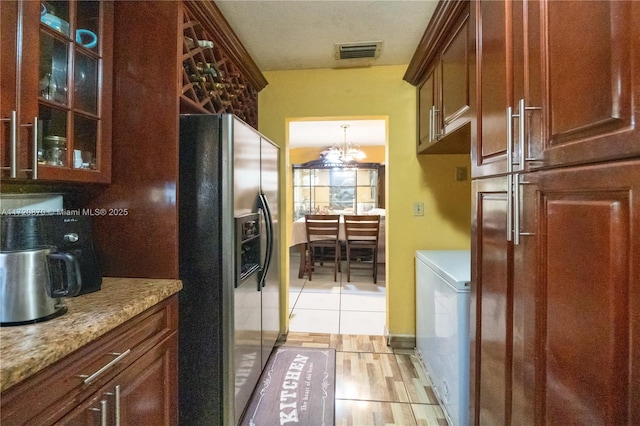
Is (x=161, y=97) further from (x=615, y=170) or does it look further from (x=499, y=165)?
(x=615, y=170)

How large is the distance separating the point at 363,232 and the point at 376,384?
93.6 inches

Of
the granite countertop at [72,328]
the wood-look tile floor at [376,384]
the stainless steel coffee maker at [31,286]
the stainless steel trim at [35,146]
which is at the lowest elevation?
the wood-look tile floor at [376,384]

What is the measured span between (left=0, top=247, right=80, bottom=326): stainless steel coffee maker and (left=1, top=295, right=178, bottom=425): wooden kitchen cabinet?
0.19 m

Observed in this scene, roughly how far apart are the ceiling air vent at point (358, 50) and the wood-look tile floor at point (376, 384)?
2.35 metres

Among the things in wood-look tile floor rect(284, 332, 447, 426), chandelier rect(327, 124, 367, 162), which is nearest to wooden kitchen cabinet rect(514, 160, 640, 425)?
wood-look tile floor rect(284, 332, 447, 426)

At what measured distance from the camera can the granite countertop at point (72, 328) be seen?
2.26ft

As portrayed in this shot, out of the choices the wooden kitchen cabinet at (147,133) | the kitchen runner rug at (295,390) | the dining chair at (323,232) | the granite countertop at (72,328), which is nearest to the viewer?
the granite countertop at (72,328)

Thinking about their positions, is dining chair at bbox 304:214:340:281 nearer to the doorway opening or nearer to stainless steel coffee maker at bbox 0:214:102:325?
the doorway opening

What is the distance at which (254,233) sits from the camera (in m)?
1.70

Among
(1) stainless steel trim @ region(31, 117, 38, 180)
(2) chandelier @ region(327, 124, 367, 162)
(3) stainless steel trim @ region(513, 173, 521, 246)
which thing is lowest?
(3) stainless steel trim @ region(513, 173, 521, 246)

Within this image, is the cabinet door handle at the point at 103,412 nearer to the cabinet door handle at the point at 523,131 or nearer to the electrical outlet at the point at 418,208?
the cabinet door handle at the point at 523,131

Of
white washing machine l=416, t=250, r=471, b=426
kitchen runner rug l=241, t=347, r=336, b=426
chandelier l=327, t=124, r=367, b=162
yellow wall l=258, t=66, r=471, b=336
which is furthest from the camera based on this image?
chandelier l=327, t=124, r=367, b=162

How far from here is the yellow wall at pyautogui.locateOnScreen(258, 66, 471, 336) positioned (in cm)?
252

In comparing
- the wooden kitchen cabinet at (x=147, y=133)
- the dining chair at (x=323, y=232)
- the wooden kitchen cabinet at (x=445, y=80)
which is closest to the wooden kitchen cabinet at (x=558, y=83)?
the wooden kitchen cabinet at (x=445, y=80)
